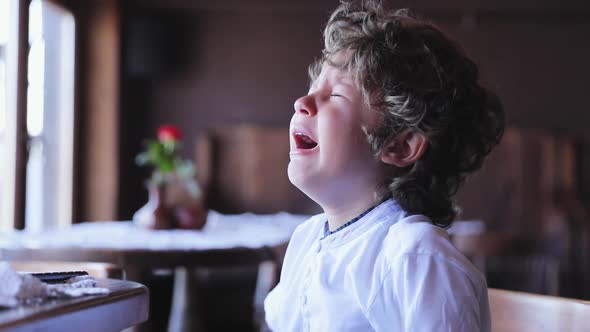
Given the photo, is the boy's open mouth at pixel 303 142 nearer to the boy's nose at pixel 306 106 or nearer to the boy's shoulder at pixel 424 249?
the boy's nose at pixel 306 106

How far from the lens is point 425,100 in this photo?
0.97 m

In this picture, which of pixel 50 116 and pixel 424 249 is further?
pixel 50 116

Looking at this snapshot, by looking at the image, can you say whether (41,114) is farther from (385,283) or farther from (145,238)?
(385,283)

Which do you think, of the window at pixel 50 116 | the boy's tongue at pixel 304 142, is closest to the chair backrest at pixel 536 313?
the boy's tongue at pixel 304 142

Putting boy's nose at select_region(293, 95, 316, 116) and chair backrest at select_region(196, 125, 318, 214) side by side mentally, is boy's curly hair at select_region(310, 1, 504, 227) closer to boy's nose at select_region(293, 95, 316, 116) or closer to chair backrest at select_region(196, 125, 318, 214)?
boy's nose at select_region(293, 95, 316, 116)

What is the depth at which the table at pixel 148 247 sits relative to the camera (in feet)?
5.96

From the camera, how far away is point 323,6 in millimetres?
4805

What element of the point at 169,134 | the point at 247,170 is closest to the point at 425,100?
the point at 169,134

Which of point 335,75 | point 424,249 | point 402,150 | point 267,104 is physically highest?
point 267,104

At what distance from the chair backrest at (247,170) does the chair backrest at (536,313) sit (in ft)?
12.7

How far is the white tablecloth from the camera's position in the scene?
1929mm

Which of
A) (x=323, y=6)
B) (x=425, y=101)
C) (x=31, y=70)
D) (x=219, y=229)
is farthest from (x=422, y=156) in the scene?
(x=323, y=6)

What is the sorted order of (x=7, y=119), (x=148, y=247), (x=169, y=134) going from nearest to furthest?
(x=148, y=247) → (x=169, y=134) → (x=7, y=119)

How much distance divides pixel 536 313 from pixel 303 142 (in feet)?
1.42
